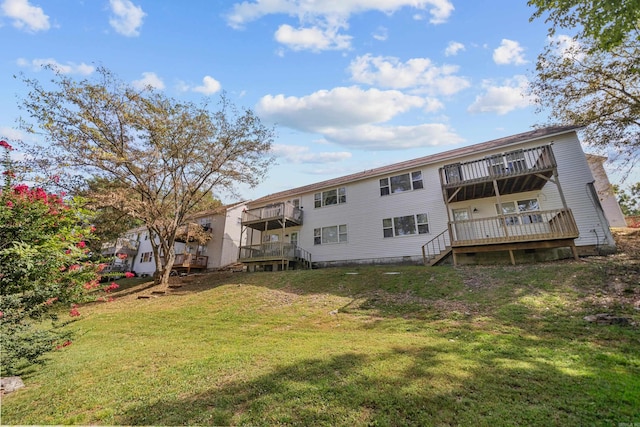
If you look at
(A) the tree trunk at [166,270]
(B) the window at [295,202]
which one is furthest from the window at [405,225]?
(A) the tree trunk at [166,270]

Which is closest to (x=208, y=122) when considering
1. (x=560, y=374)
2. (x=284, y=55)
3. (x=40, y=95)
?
(x=284, y=55)

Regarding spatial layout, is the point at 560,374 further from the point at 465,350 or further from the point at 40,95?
the point at 40,95

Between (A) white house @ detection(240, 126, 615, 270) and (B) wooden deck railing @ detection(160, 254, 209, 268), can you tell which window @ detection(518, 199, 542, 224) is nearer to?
(A) white house @ detection(240, 126, 615, 270)

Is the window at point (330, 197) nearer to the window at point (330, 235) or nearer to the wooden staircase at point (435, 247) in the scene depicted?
the window at point (330, 235)

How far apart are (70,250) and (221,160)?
1407 centimetres

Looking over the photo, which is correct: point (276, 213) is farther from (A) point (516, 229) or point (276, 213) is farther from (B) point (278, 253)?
(A) point (516, 229)

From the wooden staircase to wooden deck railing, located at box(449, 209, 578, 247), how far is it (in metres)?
1.08

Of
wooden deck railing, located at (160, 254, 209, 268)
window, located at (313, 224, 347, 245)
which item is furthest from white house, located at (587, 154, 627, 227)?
wooden deck railing, located at (160, 254, 209, 268)

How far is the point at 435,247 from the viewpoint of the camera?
50.6 feet

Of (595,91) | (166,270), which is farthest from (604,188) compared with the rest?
(166,270)

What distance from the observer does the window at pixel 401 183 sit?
56.1 ft

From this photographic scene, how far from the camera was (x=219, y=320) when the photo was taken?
9.87 meters

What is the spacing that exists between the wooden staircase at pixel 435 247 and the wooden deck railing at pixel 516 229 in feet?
3.55

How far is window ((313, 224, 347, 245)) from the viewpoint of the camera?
19172mm
